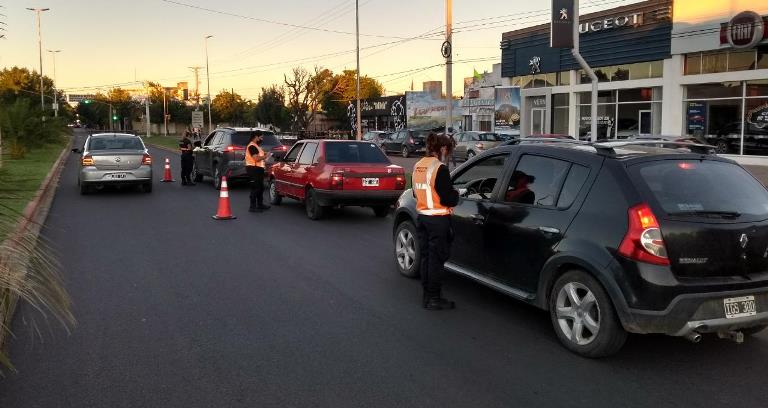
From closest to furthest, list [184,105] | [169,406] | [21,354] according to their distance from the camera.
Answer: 1. [169,406]
2. [21,354]
3. [184,105]

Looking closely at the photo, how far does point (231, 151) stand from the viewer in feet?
55.7

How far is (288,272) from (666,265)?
4.56 metres

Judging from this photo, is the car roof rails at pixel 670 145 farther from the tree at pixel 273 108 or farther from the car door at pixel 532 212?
the tree at pixel 273 108

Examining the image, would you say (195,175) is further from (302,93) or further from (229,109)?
(229,109)

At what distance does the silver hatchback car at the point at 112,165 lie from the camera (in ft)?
53.2

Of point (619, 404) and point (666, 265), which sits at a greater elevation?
point (666, 265)

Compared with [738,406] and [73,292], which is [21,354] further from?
[738,406]

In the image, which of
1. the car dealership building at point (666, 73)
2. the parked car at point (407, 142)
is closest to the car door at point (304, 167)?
the car dealership building at point (666, 73)

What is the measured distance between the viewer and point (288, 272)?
778cm

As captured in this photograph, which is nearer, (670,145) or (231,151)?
(670,145)

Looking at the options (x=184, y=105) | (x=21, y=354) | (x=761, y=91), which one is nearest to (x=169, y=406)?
(x=21, y=354)

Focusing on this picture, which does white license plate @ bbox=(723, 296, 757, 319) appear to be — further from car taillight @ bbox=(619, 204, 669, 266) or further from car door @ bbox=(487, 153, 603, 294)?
car door @ bbox=(487, 153, 603, 294)

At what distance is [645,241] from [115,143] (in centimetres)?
1573

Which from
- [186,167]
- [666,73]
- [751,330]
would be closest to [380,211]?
[751,330]
